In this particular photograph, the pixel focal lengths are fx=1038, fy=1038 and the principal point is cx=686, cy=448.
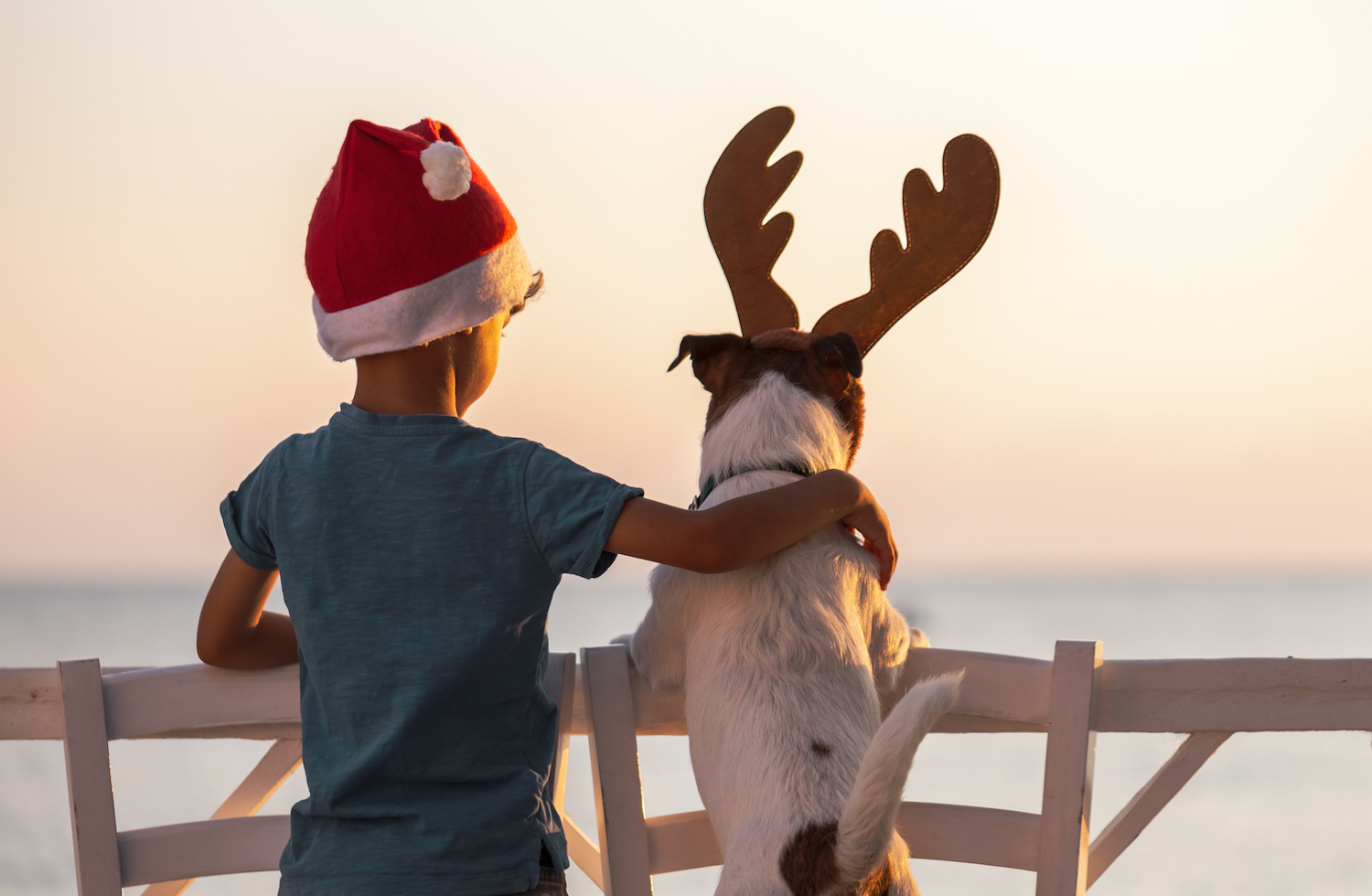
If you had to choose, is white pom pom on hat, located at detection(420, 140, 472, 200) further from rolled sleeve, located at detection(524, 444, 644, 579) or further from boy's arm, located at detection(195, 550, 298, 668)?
boy's arm, located at detection(195, 550, 298, 668)

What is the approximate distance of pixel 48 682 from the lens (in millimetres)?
1571

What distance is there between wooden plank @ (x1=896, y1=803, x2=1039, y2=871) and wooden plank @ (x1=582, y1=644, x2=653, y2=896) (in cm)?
41

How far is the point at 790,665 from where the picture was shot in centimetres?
166

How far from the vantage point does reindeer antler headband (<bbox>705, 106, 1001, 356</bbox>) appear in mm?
1999

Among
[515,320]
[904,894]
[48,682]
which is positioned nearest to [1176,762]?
[904,894]

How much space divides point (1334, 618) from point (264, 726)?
1353cm

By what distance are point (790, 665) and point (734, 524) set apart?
442mm

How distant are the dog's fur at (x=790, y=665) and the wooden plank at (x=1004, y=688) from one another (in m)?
0.15

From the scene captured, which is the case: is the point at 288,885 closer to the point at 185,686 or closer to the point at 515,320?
the point at 185,686

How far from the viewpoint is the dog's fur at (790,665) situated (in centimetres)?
138

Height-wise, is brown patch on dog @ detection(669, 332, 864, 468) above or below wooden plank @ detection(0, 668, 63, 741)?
above

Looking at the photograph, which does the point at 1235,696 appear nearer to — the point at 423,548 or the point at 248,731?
the point at 423,548

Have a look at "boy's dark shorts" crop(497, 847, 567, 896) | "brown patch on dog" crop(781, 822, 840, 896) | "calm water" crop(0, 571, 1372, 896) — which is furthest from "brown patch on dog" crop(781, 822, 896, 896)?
"calm water" crop(0, 571, 1372, 896)

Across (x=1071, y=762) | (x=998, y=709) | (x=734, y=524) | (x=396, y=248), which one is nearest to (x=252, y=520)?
(x=396, y=248)
